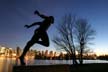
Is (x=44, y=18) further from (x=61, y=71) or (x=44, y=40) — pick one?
(x=61, y=71)

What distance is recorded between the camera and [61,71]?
1298 centimetres

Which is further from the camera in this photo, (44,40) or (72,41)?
(72,41)

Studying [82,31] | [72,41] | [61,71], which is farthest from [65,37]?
[61,71]

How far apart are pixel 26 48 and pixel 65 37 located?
43220 mm

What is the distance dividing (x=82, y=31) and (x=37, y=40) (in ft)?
155

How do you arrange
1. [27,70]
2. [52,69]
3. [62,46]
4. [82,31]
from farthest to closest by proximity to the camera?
[82,31] < [62,46] < [52,69] < [27,70]

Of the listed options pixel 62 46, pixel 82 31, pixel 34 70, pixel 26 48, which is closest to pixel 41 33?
pixel 26 48

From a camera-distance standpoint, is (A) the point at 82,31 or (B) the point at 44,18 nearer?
(B) the point at 44,18

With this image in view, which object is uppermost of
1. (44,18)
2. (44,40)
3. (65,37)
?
(65,37)

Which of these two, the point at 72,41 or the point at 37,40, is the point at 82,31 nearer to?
the point at 72,41

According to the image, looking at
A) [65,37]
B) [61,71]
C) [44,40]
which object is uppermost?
[65,37]

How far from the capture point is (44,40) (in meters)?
11.9

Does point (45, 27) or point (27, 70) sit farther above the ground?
point (45, 27)

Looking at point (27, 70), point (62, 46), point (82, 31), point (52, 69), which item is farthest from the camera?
point (82, 31)
